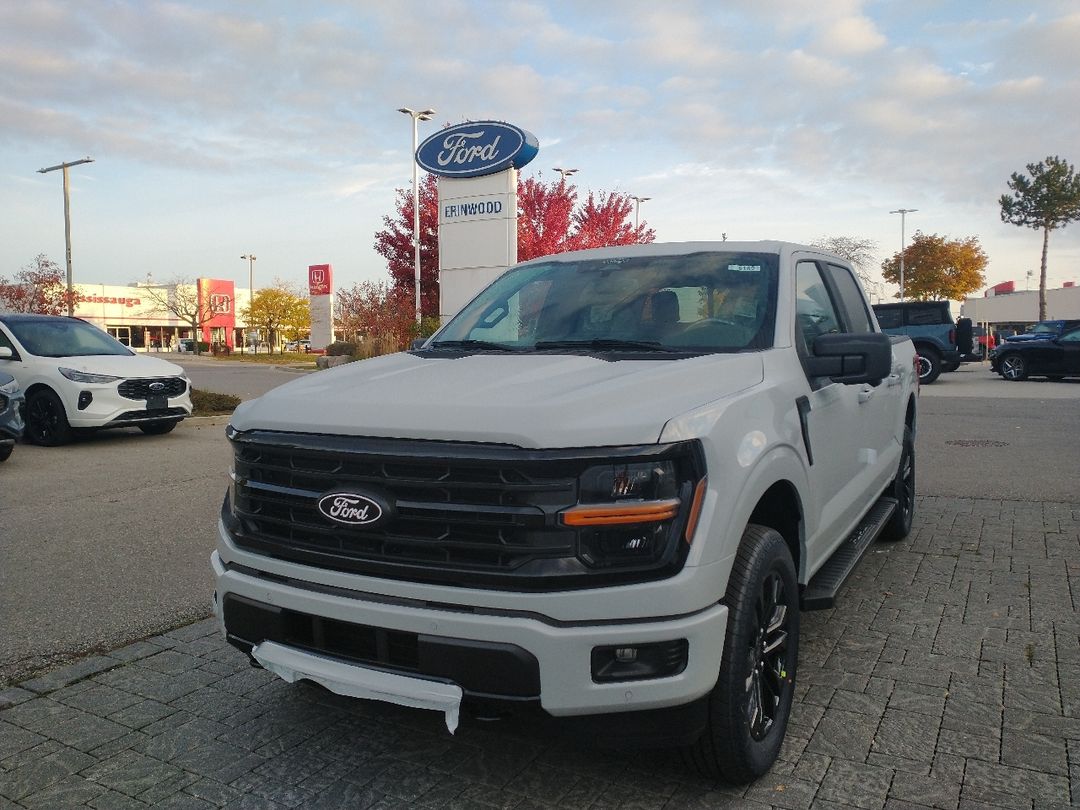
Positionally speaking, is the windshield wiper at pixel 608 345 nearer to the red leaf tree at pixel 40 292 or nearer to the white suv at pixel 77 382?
the white suv at pixel 77 382

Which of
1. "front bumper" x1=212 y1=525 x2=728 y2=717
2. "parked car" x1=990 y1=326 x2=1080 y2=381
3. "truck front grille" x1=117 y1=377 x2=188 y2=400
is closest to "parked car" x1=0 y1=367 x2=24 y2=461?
"truck front grille" x1=117 y1=377 x2=188 y2=400

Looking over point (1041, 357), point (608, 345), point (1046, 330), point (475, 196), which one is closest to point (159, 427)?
point (475, 196)

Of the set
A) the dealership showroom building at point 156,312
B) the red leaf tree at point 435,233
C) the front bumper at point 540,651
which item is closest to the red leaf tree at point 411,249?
the red leaf tree at point 435,233

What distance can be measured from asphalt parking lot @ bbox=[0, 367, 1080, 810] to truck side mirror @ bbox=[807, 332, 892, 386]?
128 cm

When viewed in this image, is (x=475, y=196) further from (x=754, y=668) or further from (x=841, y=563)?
(x=754, y=668)

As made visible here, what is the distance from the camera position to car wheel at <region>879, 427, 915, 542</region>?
578 cm

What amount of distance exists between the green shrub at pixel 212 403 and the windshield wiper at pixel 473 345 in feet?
38.0

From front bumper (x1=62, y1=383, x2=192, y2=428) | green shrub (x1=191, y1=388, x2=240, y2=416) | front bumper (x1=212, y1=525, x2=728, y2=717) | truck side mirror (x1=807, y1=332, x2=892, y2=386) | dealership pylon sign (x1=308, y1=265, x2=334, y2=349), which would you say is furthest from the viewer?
dealership pylon sign (x1=308, y1=265, x2=334, y2=349)

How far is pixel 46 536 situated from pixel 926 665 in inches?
224

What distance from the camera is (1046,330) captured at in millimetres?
27578

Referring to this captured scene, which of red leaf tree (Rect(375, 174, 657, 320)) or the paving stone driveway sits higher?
red leaf tree (Rect(375, 174, 657, 320))

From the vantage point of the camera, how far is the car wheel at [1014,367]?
77.4ft

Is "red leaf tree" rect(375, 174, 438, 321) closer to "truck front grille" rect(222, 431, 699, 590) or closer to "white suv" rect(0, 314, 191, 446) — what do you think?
"white suv" rect(0, 314, 191, 446)

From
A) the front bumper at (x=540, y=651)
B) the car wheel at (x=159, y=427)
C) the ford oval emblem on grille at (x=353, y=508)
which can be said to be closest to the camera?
the front bumper at (x=540, y=651)
